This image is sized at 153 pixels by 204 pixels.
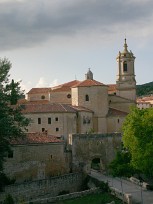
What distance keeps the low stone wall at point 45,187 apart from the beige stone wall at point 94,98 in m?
22.4

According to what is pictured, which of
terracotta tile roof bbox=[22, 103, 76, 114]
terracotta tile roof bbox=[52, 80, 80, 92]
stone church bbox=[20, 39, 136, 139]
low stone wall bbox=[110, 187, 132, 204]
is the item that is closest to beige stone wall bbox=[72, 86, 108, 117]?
stone church bbox=[20, 39, 136, 139]

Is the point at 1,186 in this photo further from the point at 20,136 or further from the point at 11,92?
Answer: the point at 11,92

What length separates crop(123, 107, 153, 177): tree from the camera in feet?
112

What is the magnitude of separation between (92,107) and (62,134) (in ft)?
25.6

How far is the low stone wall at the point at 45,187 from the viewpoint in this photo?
3550cm

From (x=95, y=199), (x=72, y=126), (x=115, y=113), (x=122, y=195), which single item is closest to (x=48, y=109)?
(x=72, y=126)

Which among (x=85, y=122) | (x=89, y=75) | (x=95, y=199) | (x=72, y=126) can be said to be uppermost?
(x=89, y=75)

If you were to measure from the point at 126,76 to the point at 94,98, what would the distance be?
37.6ft

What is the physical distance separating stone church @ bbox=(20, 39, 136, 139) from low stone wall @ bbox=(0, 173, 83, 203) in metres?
12.1

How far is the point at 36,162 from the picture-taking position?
40.4 meters

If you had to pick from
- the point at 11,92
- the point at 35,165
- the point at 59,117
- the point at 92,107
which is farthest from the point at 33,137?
the point at 92,107

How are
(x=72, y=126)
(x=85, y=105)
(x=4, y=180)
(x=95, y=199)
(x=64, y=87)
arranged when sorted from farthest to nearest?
(x=64, y=87)
(x=85, y=105)
(x=72, y=126)
(x=4, y=180)
(x=95, y=199)

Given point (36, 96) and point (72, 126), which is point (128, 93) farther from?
point (72, 126)

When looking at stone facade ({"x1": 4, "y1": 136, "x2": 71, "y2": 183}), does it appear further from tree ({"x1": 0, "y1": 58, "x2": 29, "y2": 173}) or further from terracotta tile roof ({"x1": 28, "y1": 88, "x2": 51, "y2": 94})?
terracotta tile roof ({"x1": 28, "y1": 88, "x2": 51, "y2": 94})
